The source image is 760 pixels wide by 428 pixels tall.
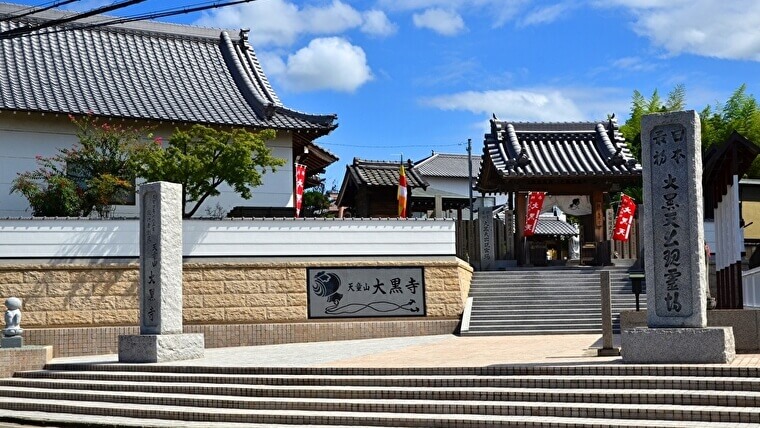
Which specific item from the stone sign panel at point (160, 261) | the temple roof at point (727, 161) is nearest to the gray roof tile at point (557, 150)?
the temple roof at point (727, 161)

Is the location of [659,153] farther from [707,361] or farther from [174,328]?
[174,328]

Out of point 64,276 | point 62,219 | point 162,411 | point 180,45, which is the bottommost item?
point 162,411

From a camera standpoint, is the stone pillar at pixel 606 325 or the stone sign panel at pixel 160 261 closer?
the stone pillar at pixel 606 325

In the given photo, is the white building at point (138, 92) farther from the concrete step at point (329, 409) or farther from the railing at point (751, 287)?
the railing at point (751, 287)

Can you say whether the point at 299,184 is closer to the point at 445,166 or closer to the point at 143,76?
the point at 143,76

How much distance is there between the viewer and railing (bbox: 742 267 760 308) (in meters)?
15.9

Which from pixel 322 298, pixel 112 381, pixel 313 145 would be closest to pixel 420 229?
pixel 322 298

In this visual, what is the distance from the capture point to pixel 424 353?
14633mm

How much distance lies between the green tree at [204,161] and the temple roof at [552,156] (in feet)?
27.0

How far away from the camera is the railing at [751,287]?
15.9 metres

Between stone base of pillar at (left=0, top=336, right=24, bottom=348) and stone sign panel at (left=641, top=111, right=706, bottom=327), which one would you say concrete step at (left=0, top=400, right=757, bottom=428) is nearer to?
stone sign panel at (left=641, top=111, right=706, bottom=327)

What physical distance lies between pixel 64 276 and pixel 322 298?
5532 millimetres

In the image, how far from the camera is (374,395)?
11.3m

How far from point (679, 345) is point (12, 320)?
11737 millimetres
